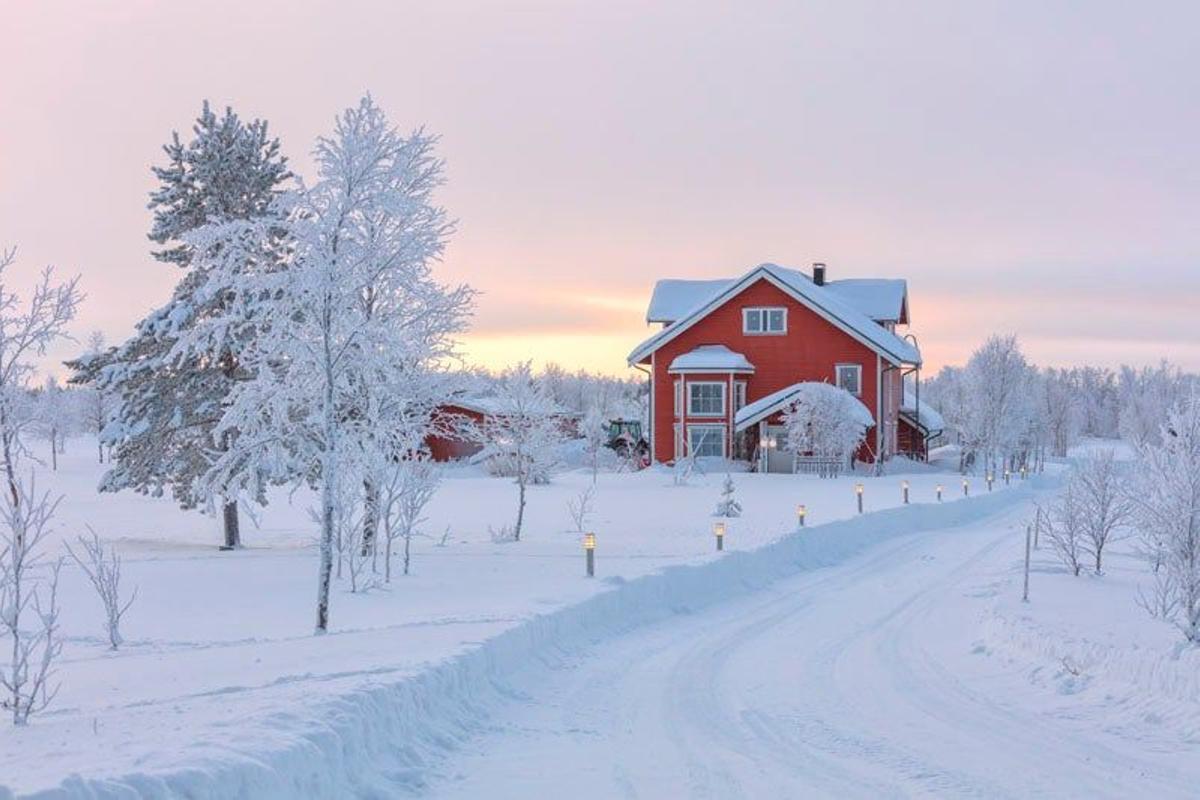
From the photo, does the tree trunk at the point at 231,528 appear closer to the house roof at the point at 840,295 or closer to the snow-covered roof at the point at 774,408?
the snow-covered roof at the point at 774,408

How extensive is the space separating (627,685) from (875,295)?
5000 centimetres

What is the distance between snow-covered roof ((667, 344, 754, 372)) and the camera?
173 ft

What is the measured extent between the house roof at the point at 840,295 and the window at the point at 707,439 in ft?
23.9

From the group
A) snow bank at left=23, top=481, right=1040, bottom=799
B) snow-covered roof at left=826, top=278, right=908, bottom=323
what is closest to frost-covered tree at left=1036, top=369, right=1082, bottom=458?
snow-covered roof at left=826, top=278, right=908, bottom=323

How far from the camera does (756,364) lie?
54344 mm

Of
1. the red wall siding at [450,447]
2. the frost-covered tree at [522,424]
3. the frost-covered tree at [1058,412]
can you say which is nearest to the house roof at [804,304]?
the red wall siding at [450,447]

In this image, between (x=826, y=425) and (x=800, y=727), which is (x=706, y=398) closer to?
(x=826, y=425)

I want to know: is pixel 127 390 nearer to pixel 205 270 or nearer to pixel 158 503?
pixel 205 270

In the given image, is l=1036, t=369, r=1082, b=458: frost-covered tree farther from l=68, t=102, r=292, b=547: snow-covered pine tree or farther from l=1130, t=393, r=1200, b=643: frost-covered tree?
l=1130, t=393, r=1200, b=643: frost-covered tree

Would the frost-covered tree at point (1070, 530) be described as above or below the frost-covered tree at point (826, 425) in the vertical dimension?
below

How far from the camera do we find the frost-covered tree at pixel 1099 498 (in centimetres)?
2150

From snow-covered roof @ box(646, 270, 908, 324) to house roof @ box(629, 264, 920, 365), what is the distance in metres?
2.29

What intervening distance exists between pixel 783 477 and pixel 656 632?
33.6m

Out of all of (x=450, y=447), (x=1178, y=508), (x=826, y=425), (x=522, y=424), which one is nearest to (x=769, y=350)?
(x=826, y=425)
